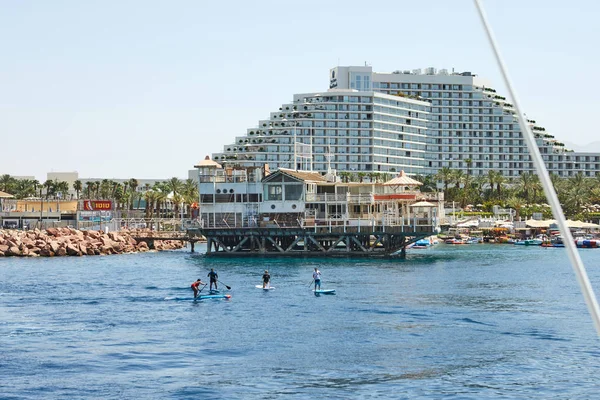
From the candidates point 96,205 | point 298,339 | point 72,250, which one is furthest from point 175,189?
point 298,339

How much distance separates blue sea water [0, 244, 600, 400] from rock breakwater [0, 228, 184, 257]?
3587 cm

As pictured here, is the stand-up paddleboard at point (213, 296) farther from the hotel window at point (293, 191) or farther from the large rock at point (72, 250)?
the large rock at point (72, 250)

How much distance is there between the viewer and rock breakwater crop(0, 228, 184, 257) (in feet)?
356

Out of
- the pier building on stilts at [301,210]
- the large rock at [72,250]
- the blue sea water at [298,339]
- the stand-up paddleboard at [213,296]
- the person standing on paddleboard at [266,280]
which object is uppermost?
the pier building on stilts at [301,210]

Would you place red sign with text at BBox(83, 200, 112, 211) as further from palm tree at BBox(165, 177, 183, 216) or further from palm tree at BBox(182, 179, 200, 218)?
palm tree at BBox(182, 179, 200, 218)

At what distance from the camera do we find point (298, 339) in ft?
134

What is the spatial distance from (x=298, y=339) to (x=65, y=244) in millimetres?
75250

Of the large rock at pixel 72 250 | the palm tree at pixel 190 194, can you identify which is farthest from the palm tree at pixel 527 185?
the large rock at pixel 72 250

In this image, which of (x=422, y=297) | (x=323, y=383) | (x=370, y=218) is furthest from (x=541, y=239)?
(x=323, y=383)

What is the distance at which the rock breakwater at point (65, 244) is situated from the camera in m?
109

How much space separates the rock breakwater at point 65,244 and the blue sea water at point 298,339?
118ft

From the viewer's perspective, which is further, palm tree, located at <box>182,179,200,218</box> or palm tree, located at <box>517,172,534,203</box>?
palm tree, located at <box>517,172,534,203</box>

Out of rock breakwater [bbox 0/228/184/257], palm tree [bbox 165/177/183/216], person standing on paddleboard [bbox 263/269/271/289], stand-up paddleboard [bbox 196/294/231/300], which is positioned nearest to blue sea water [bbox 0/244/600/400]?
stand-up paddleboard [bbox 196/294/231/300]

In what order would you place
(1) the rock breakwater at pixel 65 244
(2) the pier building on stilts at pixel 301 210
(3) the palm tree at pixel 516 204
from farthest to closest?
(3) the palm tree at pixel 516 204 < (1) the rock breakwater at pixel 65 244 < (2) the pier building on stilts at pixel 301 210
